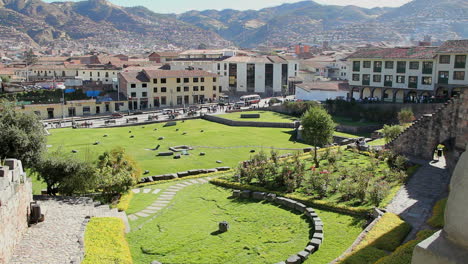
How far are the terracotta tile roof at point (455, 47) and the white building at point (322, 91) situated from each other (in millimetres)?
19856

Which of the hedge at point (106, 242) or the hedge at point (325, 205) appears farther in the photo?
the hedge at point (325, 205)

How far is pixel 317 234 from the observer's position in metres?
18.3

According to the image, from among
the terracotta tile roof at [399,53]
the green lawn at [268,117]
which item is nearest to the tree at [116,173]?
the green lawn at [268,117]

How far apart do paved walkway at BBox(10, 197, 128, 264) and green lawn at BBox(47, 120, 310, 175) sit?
35.7 feet

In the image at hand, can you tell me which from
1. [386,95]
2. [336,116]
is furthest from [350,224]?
[386,95]

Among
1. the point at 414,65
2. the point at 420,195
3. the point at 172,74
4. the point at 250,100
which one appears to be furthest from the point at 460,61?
the point at 172,74

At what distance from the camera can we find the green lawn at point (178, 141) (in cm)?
3794

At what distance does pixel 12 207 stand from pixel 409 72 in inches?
2300

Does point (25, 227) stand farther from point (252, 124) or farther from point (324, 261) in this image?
point (252, 124)

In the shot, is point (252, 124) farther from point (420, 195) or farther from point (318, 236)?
point (318, 236)

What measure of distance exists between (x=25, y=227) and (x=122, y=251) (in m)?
4.73

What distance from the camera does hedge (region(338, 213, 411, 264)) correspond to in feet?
49.7

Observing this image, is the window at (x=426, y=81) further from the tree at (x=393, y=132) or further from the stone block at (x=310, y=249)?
the stone block at (x=310, y=249)

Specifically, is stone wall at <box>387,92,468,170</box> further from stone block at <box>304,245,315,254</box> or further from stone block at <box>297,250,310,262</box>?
stone block at <box>297,250,310,262</box>
